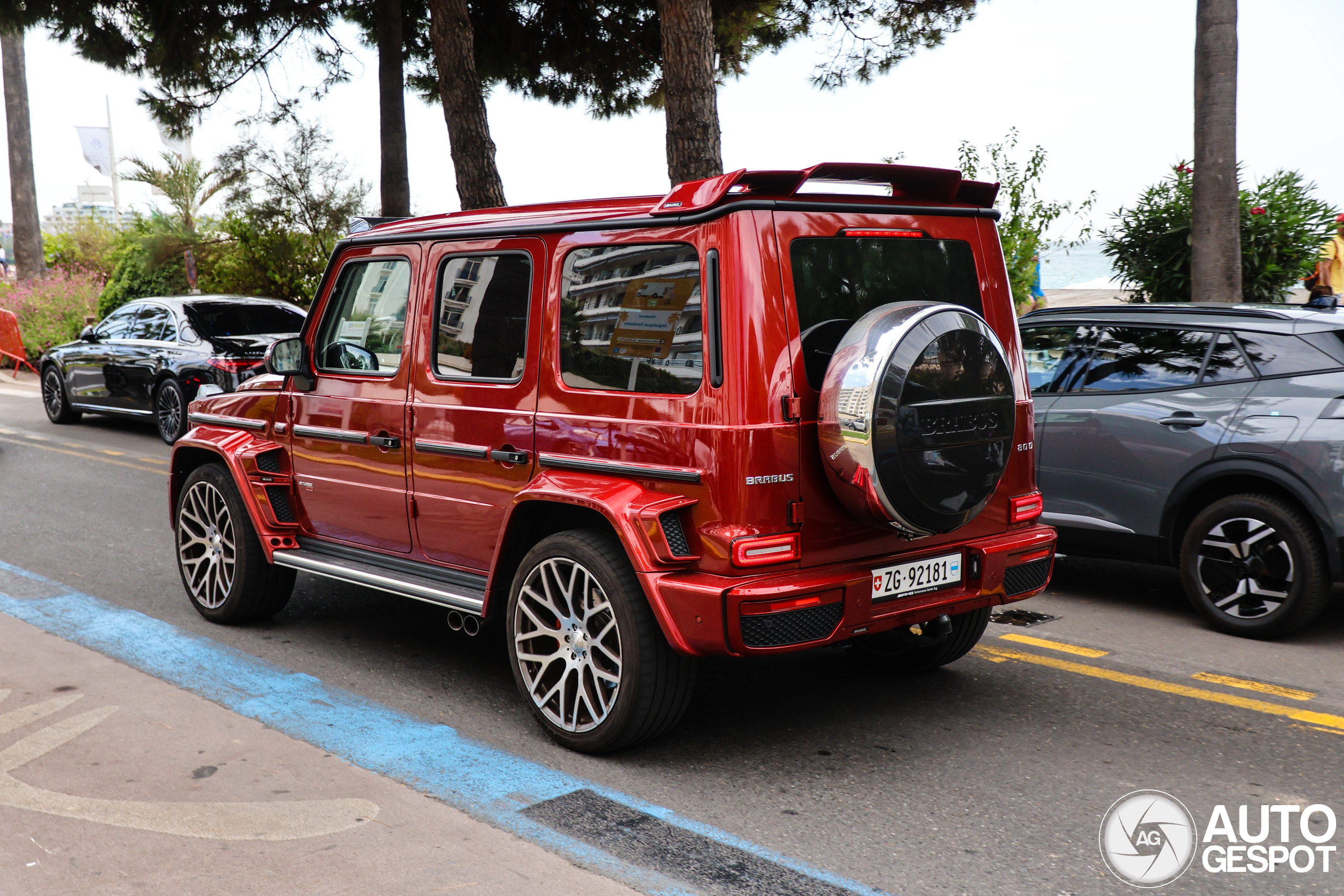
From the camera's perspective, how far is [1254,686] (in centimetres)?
514

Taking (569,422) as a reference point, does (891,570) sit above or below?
below

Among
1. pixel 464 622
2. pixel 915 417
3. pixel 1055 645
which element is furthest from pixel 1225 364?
pixel 464 622

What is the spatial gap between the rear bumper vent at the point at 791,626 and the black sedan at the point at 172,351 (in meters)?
9.60

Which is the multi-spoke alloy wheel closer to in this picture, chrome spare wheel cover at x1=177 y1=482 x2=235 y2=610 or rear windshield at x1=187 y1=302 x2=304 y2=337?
rear windshield at x1=187 y1=302 x2=304 y2=337

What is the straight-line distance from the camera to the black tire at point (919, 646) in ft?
16.6

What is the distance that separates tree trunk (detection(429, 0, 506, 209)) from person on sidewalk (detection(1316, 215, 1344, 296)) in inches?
329

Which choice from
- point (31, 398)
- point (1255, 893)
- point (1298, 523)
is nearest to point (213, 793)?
point (1255, 893)

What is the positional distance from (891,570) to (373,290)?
275 cm

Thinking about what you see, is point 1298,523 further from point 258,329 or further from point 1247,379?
point 258,329

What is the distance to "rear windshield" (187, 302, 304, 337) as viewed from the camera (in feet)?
42.4

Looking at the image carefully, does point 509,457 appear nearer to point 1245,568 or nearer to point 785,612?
point 785,612

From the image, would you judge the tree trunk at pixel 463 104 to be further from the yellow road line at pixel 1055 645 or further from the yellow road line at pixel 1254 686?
the yellow road line at pixel 1254 686

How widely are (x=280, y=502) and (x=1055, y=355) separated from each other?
14.7 feet

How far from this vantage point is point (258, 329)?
1291 cm
